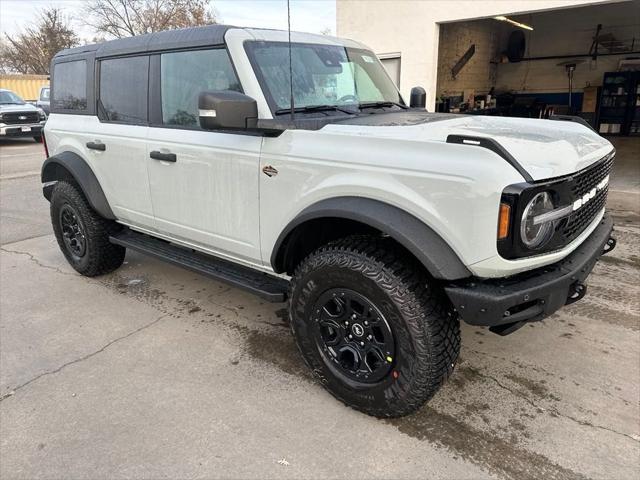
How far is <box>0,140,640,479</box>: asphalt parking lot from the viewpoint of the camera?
2.28m

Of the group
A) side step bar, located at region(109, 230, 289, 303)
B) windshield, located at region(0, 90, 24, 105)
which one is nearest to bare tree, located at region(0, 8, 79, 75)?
windshield, located at region(0, 90, 24, 105)

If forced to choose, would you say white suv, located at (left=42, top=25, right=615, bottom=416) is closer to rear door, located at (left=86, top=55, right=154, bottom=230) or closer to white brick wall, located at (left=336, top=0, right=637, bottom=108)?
rear door, located at (left=86, top=55, right=154, bottom=230)

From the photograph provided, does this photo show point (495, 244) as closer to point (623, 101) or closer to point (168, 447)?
point (168, 447)

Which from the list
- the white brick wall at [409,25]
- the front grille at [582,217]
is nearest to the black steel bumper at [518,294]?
the front grille at [582,217]

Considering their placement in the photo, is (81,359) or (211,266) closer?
(81,359)

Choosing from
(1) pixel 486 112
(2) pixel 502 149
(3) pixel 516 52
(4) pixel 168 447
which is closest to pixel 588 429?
(2) pixel 502 149

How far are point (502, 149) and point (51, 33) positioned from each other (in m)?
48.3

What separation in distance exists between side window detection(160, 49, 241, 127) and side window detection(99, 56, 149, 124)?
243mm

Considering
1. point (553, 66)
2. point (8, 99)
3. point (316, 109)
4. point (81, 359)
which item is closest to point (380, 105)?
point (316, 109)

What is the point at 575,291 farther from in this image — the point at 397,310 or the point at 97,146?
the point at 97,146

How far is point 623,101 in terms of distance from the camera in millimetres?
15281

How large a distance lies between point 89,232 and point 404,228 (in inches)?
124

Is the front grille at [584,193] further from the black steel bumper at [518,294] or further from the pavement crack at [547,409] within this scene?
the pavement crack at [547,409]

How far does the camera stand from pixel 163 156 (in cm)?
333
